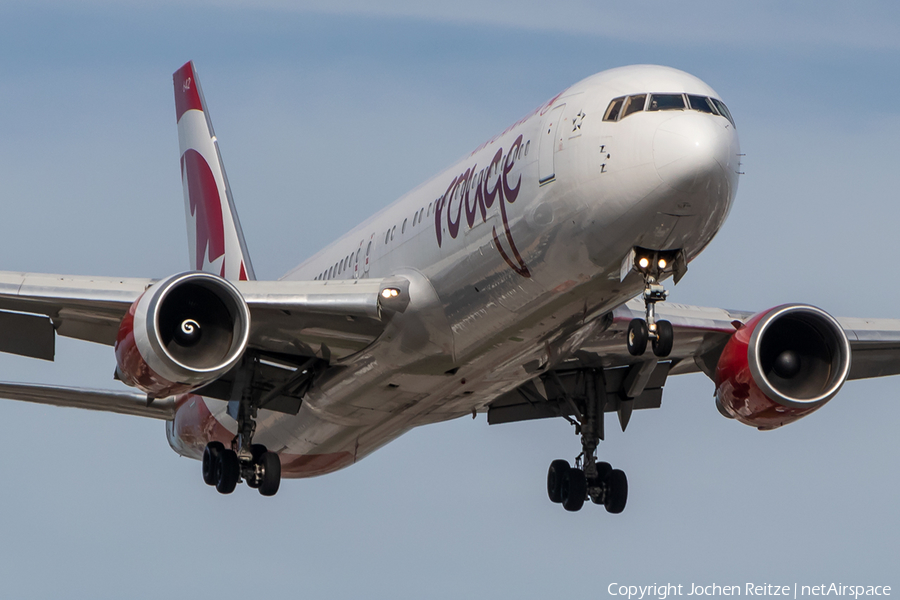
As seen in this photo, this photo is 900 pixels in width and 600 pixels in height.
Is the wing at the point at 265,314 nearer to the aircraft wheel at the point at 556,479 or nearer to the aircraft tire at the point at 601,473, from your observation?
the aircraft wheel at the point at 556,479

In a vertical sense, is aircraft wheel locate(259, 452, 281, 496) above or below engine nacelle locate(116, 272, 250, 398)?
below

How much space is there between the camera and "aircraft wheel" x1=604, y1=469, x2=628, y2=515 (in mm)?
26281

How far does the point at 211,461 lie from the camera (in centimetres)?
2520

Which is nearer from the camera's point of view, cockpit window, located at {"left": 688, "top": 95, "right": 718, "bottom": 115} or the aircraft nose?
the aircraft nose

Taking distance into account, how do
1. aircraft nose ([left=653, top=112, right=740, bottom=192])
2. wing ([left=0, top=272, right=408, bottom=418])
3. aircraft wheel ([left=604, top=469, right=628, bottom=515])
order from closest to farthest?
aircraft nose ([left=653, top=112, right=740, bottom=192]), wing ([left=0, top=272, right=408, bottom=418]), aircraft wheel ([left=604, top=469, right=628, bottom=515])

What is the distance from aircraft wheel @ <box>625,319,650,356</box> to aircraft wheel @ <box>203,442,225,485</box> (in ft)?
31.8

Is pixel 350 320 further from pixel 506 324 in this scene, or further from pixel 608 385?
pixel 608 385

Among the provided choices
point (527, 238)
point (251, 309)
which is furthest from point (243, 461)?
point (527, 238)

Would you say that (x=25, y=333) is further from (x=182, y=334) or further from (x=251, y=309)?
(x=251, y=309)

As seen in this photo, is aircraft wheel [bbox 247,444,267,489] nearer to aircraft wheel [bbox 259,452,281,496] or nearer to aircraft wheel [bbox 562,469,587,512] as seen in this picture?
aircraft wheel [bbox 259,452,281,496]

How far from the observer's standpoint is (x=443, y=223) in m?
21.3

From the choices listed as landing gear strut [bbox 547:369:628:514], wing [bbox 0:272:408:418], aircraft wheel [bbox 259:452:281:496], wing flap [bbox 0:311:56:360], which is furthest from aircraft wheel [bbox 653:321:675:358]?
wing flap [bbox 0:311:56:360]

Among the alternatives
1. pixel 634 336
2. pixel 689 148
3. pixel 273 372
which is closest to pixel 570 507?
pixel 273 372

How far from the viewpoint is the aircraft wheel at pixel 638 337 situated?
18547mm
